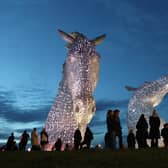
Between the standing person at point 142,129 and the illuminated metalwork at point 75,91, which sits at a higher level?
the illuminated metalwork at point 75,91

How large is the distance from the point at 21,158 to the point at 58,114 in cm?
1180

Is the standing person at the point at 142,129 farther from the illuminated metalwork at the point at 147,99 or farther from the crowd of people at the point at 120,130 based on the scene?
the illuminated metalwork at the point at 147,99

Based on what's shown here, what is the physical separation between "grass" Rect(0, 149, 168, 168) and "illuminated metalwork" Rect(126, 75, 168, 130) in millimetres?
16086

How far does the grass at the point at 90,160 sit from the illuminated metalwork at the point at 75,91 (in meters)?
10.7

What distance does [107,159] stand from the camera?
10453mm

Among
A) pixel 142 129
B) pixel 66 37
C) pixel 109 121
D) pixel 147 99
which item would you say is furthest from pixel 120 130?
pixel 147 99

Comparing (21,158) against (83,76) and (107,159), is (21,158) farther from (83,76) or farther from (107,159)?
(83,76)

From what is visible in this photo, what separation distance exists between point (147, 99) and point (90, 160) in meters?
17.9

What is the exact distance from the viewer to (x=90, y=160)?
1042 cm

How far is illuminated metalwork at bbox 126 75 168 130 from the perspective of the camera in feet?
91.4

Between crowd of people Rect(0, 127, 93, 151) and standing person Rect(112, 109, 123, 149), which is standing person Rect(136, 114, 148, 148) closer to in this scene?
standing person Rect(112, 109, 123, 149)

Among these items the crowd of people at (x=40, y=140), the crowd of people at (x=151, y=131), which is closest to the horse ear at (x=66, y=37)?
the crowd of people at (x=40, y=140)

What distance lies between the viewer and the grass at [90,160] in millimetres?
9594

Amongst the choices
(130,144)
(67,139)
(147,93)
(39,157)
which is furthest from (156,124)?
(147,93)
